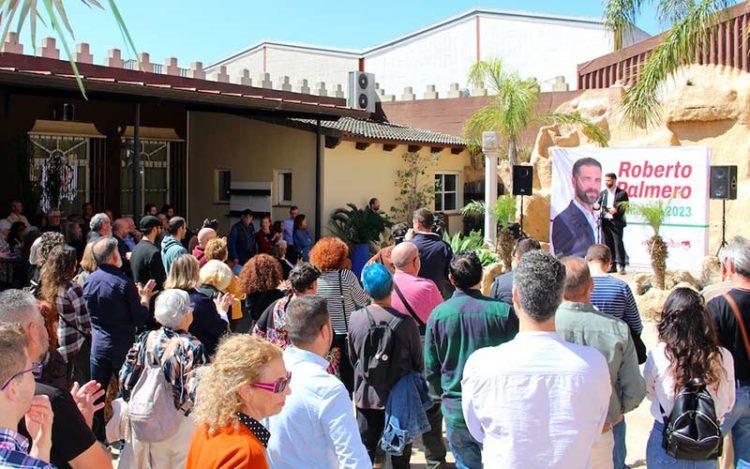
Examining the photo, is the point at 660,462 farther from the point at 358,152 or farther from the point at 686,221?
the point at 358,152

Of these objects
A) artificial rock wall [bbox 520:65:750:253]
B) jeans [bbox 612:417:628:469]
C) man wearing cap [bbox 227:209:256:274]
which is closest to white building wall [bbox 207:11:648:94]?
artificial rock wall [bbox 520:65:750:253]

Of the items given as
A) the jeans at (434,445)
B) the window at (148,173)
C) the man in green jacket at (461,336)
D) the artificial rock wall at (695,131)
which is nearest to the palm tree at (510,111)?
the artificial rock wall at (695,131)

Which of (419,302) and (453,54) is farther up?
(453,54)

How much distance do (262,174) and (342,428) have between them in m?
13.1

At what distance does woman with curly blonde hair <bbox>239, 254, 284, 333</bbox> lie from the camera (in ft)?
17.7

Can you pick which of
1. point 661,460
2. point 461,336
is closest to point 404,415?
point 461,336

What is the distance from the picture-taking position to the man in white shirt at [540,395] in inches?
104

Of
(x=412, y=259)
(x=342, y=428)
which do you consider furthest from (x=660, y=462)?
(x=412, y=259)

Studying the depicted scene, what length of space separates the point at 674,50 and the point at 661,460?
993 centimetres

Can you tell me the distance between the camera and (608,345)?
3.55 meters

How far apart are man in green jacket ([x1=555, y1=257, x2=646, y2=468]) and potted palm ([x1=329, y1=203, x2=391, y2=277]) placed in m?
11.0

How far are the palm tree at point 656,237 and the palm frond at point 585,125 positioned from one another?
3.75 m

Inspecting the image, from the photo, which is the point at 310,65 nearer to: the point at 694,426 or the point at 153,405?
the point at 153,405

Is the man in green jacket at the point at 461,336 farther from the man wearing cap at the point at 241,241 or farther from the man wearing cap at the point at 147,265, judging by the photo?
the man wearing cap at the point at 241,241
